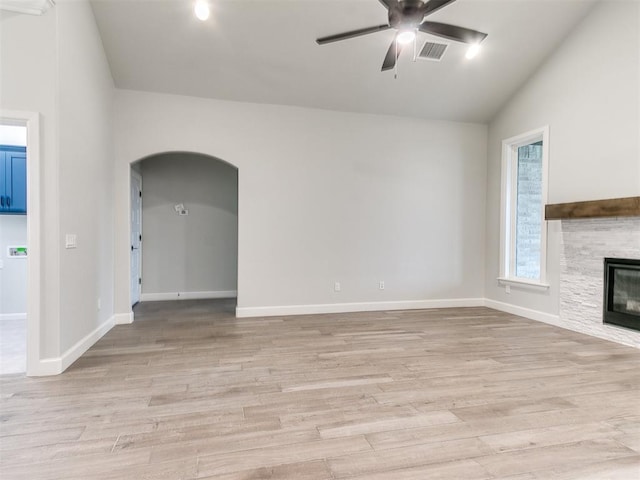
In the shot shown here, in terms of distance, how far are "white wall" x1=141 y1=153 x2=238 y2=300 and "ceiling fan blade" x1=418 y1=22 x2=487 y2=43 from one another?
4.44 metres

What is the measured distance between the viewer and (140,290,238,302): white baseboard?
20.6 feet

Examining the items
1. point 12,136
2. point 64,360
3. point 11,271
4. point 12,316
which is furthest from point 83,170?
point 12,316

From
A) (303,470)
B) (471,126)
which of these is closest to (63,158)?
(303,470)

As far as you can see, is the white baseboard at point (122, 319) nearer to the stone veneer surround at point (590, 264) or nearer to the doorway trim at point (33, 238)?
the doorway trim at point (33, 238)

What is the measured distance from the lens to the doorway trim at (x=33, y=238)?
9.23 ft

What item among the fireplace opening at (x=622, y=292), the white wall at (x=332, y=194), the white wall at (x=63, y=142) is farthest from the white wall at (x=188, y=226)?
the fireplace opening at (x=622, y=292)

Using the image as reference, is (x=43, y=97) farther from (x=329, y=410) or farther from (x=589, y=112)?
(x=589, y=112)

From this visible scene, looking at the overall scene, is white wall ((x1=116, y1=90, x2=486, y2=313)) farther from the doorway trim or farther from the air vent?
the doorway trim

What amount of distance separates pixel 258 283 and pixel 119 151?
262 cm

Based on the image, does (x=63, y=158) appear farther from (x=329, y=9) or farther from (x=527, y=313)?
(x=527, y=313)

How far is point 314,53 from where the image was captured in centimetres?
429

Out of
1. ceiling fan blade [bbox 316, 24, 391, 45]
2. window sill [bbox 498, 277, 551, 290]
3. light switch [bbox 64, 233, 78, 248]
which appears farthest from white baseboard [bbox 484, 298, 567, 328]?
light switch [bbox 64, 233, 78, 248]

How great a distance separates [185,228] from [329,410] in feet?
16.8

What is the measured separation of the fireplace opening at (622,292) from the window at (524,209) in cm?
84
